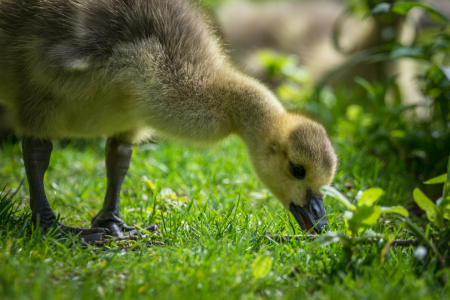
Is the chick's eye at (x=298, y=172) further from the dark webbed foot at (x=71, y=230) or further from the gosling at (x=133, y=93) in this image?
the dark webbed foot at (x=71, y=230)

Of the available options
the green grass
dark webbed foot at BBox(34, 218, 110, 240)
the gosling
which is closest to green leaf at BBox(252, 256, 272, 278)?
the green grass

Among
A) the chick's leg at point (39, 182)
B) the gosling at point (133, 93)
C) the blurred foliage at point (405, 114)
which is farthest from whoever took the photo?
the blurred foliage at point (405, 114)

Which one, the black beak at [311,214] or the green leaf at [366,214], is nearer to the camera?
the green leaf at [366,214]

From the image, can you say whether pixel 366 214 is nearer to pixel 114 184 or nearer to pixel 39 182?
pixel 114 184

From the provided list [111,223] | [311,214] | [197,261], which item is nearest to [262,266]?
[197,261]

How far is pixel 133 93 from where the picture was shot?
2453mm

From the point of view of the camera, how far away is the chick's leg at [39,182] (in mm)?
2493

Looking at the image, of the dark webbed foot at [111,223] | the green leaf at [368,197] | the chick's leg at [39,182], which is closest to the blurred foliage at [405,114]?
the green leaf at [368,197]

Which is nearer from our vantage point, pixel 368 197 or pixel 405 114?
pixel 368 197

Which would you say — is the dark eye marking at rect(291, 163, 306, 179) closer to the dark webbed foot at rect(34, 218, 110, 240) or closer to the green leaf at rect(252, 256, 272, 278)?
the green leaf at rect(252, 256, 272, 278)

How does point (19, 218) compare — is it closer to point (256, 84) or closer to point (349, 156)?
point (256, 84)


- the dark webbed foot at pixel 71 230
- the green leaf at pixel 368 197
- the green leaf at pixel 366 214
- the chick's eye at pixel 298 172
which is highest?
the green leaf at pixel 368 197

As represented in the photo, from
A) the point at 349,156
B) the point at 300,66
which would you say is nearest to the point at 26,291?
the point at 349,156

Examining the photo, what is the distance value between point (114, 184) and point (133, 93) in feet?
2.26
